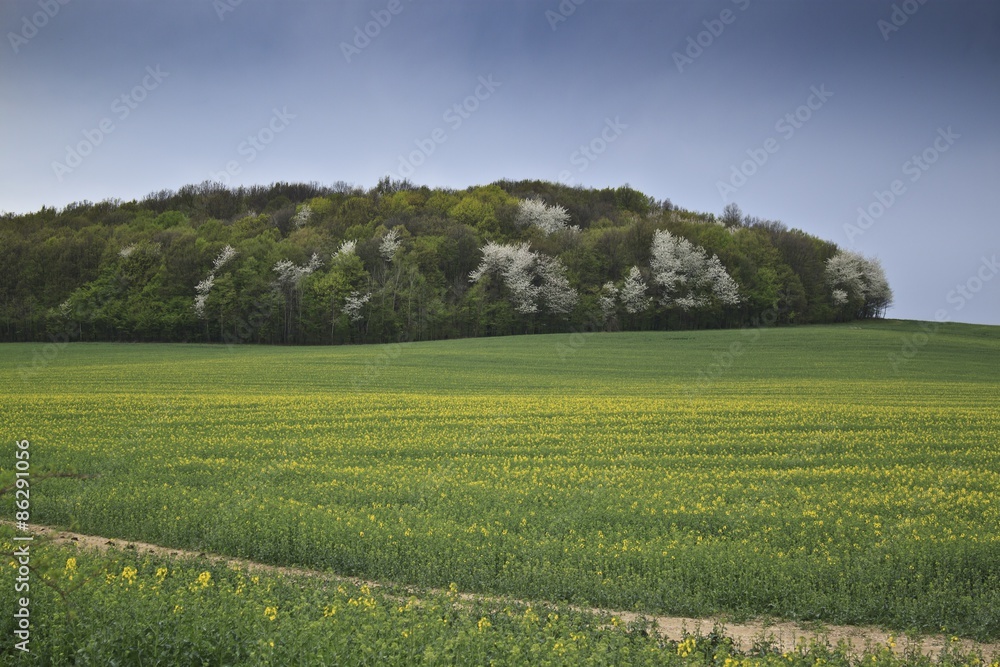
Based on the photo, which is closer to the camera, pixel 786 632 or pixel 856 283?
pixel 786 632

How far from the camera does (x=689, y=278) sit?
260 ft

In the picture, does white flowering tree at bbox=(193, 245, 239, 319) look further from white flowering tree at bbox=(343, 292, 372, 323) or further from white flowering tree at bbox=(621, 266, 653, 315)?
white flowering tree at bbox=(621, 266, 653, 315)

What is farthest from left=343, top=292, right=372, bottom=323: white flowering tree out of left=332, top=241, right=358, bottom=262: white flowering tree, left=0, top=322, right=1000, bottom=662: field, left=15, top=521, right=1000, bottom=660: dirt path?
left=15, top=521, right=1000, bottom=660: dirt path

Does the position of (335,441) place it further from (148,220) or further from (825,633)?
(148,220)

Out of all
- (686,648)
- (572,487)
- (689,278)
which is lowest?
(572,487)

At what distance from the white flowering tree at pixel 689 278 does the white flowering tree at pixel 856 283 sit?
2108 centimetres

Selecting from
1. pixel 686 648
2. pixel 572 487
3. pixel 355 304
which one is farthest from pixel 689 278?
pixel 686 648

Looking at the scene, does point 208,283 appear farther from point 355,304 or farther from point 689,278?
point 689,278

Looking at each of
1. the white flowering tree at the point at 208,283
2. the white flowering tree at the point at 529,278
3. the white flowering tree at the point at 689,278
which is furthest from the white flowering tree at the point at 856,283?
the white flowering tree at the point at 208,283

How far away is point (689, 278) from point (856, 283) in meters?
28.6

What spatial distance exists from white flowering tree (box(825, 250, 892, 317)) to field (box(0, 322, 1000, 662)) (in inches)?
2268

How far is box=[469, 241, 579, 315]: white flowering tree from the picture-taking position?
264ft

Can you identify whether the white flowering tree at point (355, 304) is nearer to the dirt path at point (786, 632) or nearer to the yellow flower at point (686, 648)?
the dirt path at point (786, 632)

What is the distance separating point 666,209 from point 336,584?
123888 millimetres
